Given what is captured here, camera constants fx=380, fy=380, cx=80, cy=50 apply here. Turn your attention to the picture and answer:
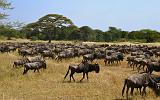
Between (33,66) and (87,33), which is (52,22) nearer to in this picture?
(87,33)

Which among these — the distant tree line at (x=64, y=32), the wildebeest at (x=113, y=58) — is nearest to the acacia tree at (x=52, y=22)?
the distant tree line at (x=64, y=32)

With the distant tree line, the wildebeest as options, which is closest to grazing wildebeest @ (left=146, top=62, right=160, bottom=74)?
the wildebeest

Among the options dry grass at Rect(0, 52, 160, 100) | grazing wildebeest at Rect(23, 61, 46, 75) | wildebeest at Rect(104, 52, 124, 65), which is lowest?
dry grass at Rect(0, 52, 160, 100)

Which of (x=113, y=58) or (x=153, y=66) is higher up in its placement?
(x=153, y=66)

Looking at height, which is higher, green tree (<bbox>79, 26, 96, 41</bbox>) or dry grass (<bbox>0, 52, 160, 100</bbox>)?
green tree (<bbox>79, 26, 96, 41</bbox>)

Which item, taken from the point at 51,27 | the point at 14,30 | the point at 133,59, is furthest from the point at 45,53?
the point at 51,27

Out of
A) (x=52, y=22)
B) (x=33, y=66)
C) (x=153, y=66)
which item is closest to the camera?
(x=33, y=66)

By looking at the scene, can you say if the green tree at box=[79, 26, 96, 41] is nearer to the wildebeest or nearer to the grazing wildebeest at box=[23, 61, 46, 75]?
the wildebeest

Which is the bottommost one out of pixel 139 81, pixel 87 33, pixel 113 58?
pixel 113 58

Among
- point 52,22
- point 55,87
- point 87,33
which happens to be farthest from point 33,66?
point 87,33

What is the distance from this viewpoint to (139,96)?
17484mm

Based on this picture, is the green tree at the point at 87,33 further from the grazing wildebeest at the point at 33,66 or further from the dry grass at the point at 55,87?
the dry grass at the point at 55,87

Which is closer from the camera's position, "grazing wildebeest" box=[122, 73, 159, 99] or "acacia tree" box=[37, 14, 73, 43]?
"grazing wildebeest" box=[122, 73, 159, 99]

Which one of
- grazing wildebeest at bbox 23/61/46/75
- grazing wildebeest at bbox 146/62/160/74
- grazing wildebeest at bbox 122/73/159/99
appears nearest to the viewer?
grazing wildebeest at bbox 122/73/159/99
